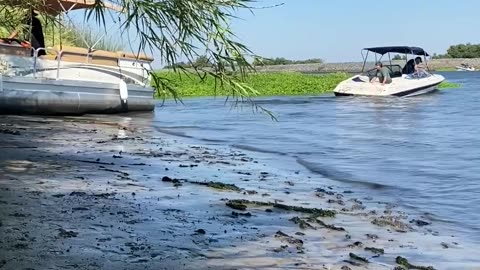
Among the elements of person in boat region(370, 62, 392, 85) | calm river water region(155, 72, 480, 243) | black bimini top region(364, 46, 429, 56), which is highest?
black bimini top region(364, 46, 429, 56)

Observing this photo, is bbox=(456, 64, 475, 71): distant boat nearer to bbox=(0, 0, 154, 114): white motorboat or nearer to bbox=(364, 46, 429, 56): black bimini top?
bbox=(364, 46, 429, 56): black bimini top

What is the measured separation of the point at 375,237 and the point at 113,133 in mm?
8353

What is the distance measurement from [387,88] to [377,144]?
15.7 metres

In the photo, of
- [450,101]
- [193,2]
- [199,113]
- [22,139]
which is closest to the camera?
[193,2]

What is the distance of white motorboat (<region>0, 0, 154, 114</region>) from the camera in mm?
14258

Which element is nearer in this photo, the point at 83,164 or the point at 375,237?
the point at 375,237

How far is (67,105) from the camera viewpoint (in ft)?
51.0

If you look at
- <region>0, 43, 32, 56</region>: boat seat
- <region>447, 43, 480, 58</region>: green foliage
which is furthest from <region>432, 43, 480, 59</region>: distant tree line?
<region>0, 43, 32, 56</region>: boat seat

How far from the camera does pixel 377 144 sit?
13.8 metres

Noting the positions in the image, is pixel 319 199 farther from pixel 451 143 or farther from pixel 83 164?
pixel 451 143

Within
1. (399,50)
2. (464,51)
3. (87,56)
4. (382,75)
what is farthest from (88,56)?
(464,51)

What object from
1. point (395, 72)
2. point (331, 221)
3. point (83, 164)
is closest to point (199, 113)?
point (395, 72)

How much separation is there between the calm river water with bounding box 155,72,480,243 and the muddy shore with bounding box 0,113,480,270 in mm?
677

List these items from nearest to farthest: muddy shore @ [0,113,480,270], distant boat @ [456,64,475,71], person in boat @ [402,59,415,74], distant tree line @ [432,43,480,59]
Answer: muddy shore @ [0,113,480,270] → person in boat @ [402,59,415,74] → distant boat @ [456,64,475,71] → distant tree line @ [432,43,480,59]
